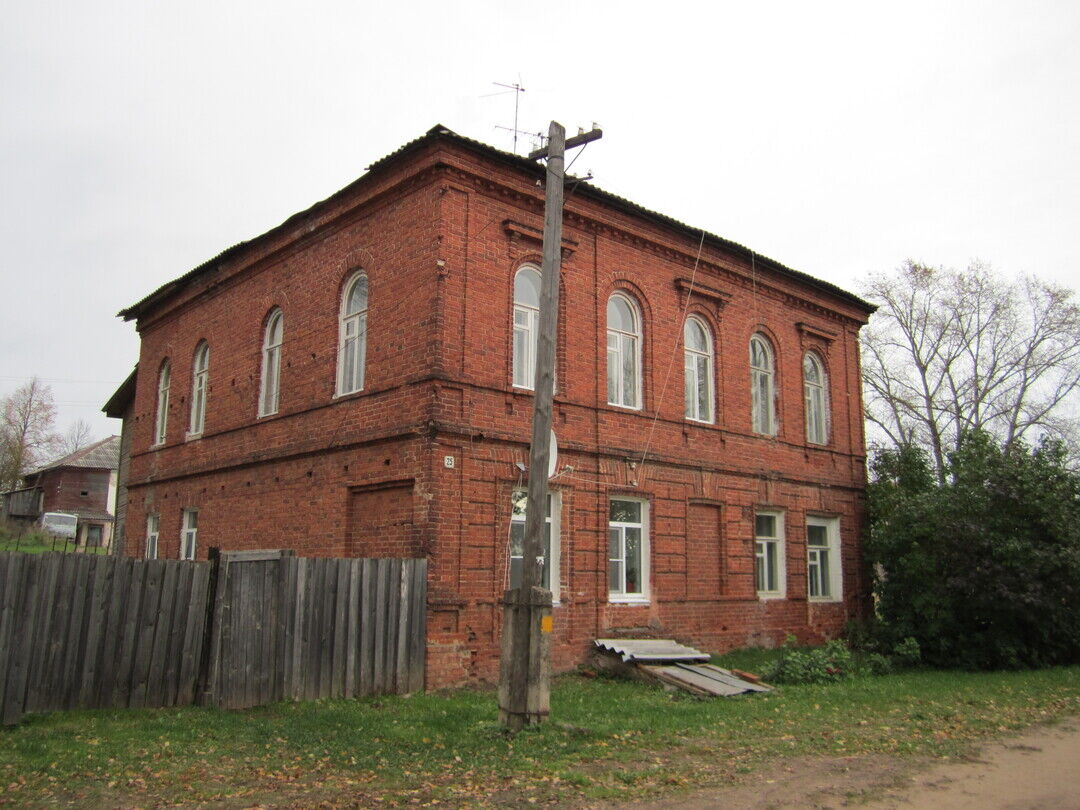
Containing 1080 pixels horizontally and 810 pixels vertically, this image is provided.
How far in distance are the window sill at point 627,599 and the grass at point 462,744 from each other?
8.10 ft

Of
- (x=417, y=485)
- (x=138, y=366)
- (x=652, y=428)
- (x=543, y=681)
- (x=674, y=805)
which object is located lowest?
(x=674, y=805)

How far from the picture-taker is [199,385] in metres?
20.1

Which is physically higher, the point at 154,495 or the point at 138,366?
the point at 138,366

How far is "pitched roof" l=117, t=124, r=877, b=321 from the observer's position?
1398 centimetres

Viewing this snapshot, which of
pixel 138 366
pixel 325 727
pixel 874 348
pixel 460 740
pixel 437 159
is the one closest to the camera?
pixel 460 740

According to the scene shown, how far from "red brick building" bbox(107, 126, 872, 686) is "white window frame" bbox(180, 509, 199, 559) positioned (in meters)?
0.09

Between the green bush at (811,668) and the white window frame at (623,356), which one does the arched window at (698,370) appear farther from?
the green bush at (811,668)

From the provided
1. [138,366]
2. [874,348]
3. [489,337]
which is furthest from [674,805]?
Answer: [874,348]

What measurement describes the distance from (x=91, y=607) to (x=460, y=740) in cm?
455

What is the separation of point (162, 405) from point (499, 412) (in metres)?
11.2

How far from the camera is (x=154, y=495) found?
20.5 metres

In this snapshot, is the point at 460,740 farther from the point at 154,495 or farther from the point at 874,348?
the point at 874,348

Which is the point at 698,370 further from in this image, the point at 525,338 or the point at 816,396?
the point at 525,338

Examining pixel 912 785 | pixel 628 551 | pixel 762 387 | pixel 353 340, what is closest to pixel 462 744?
pixel 912 785
